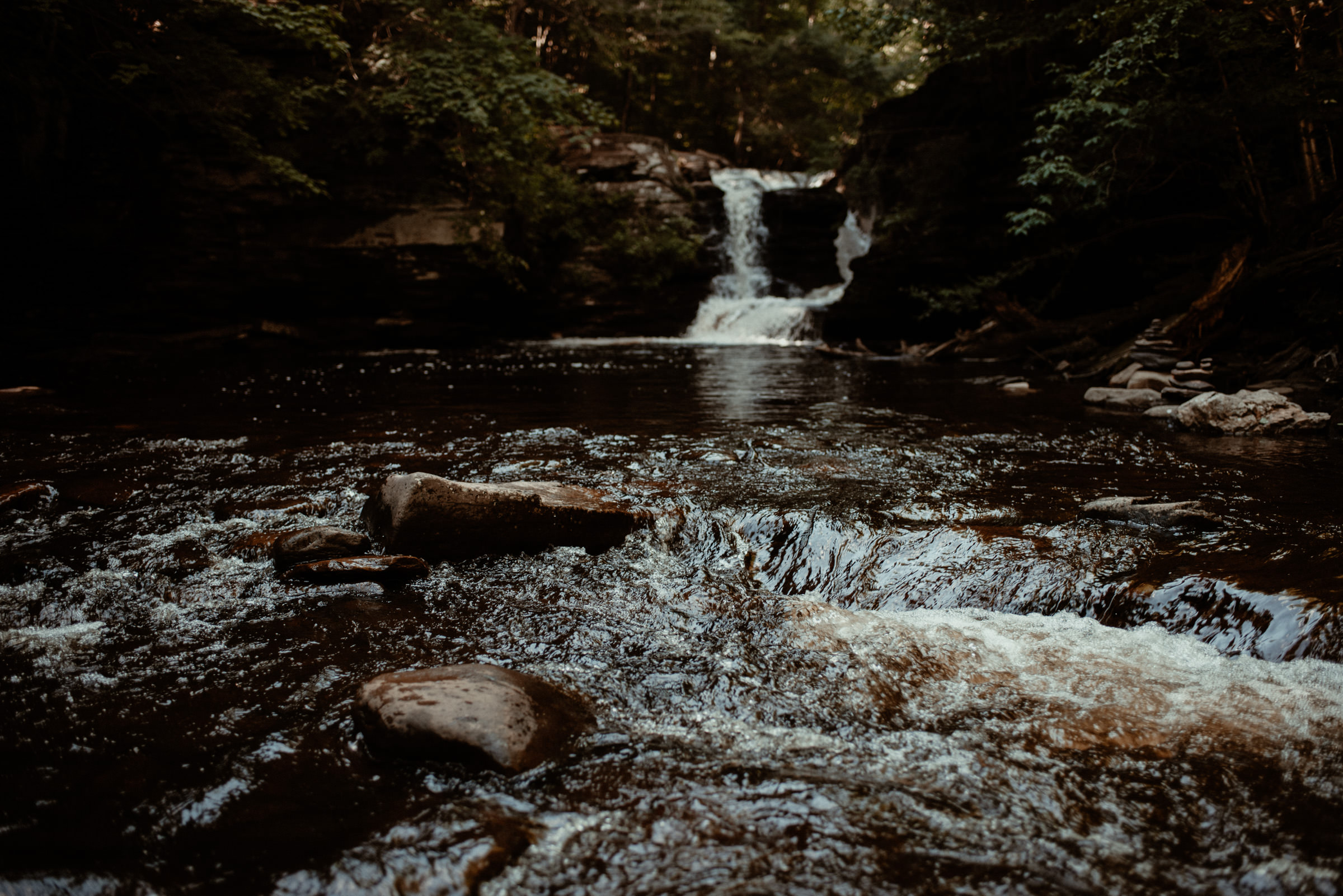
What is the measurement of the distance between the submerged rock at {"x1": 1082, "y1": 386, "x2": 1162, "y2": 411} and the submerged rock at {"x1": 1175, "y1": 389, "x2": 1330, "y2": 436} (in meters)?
1.09

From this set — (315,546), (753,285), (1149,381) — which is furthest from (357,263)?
(1149,381)

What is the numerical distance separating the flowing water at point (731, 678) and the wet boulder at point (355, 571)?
8 cm

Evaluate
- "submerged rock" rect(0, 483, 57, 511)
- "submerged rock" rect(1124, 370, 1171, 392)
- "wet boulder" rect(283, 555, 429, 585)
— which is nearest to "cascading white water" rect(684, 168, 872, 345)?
"submerged rock" rect(1124, 370, 1171, 392)

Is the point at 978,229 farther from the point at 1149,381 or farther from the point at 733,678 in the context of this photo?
the point at 733,678

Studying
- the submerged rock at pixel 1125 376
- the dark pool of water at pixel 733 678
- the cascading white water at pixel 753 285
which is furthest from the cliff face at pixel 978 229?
the dark pool of water at pixel 733 678

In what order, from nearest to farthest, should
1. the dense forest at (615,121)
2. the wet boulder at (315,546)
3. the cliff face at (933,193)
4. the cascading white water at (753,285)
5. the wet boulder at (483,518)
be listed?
the wet boulder at (315,546) → the wet boulder at (483,518) → the dense forest at (615,121) → the cliff face at (933,193) → the cascading white water at (753,285)

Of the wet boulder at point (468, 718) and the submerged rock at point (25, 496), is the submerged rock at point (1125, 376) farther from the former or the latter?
the submerged rock at point (25, 496)

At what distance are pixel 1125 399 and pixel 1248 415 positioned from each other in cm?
164

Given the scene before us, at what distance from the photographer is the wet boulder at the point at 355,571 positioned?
3.69 m

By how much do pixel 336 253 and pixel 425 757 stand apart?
53.8 ft

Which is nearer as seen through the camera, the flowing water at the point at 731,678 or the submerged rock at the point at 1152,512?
the flowing water at the point at 731,678

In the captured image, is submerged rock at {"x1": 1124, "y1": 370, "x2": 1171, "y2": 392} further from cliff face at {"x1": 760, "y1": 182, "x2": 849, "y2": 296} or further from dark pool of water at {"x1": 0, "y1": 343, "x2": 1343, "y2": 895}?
cliff face at {"x1": 760, "y1": 182, "x2": 849, "y2": 296}

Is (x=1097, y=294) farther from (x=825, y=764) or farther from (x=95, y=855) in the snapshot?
(x=95, y=855)

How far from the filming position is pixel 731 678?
9.36 ft
